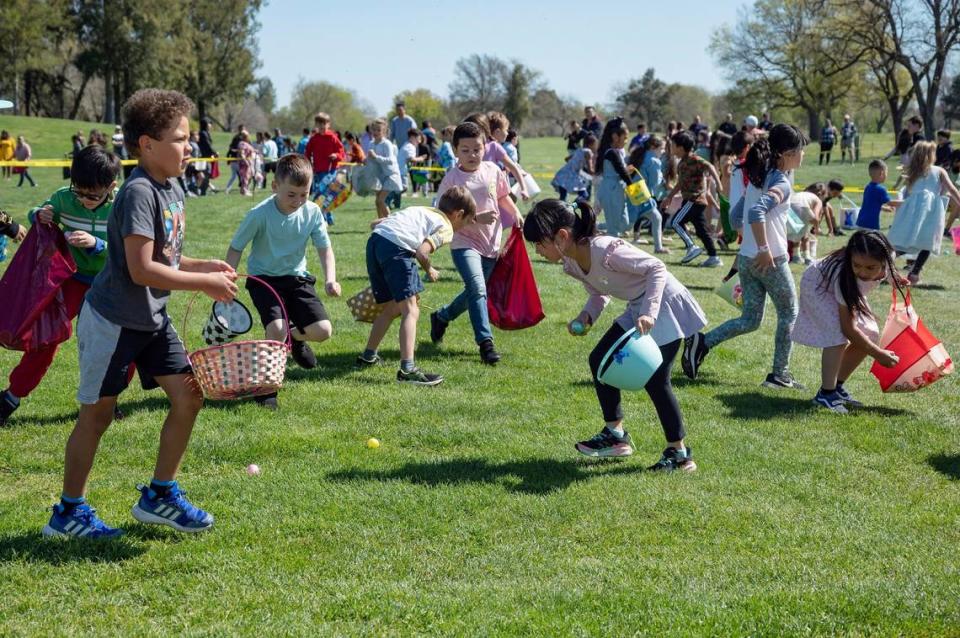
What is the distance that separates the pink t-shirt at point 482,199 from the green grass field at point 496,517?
114 centimetres

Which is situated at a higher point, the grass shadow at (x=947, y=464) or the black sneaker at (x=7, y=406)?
the grass shadow at (x=947, y=464)

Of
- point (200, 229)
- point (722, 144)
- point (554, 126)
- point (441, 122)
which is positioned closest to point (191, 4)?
point (441, 122)

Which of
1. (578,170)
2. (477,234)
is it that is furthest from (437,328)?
(578,170)

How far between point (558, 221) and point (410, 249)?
7.05 feet

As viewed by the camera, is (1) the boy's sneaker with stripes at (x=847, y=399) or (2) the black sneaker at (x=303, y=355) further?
(2) the black sneaker at (x=303, y=355)

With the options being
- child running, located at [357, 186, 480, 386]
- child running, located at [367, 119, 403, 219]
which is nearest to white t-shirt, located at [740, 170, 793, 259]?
child running, located at [357, 186, 480, 386]

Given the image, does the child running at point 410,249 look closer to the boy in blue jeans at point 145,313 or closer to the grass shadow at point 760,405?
→ the grass shadow at point 760,405

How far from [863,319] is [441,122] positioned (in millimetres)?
94197

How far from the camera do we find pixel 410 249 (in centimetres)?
693

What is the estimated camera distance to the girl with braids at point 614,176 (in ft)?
45.1

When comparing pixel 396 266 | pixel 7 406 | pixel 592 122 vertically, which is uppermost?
pixel 592 122

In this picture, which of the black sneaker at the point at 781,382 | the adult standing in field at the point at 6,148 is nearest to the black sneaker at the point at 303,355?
the black sneaker at the point at 781,382

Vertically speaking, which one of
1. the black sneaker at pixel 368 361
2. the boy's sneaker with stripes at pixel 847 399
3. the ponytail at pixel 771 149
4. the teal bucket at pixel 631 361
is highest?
the ponytail at pixel 771 149

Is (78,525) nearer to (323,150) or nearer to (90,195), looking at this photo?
(90,195)
